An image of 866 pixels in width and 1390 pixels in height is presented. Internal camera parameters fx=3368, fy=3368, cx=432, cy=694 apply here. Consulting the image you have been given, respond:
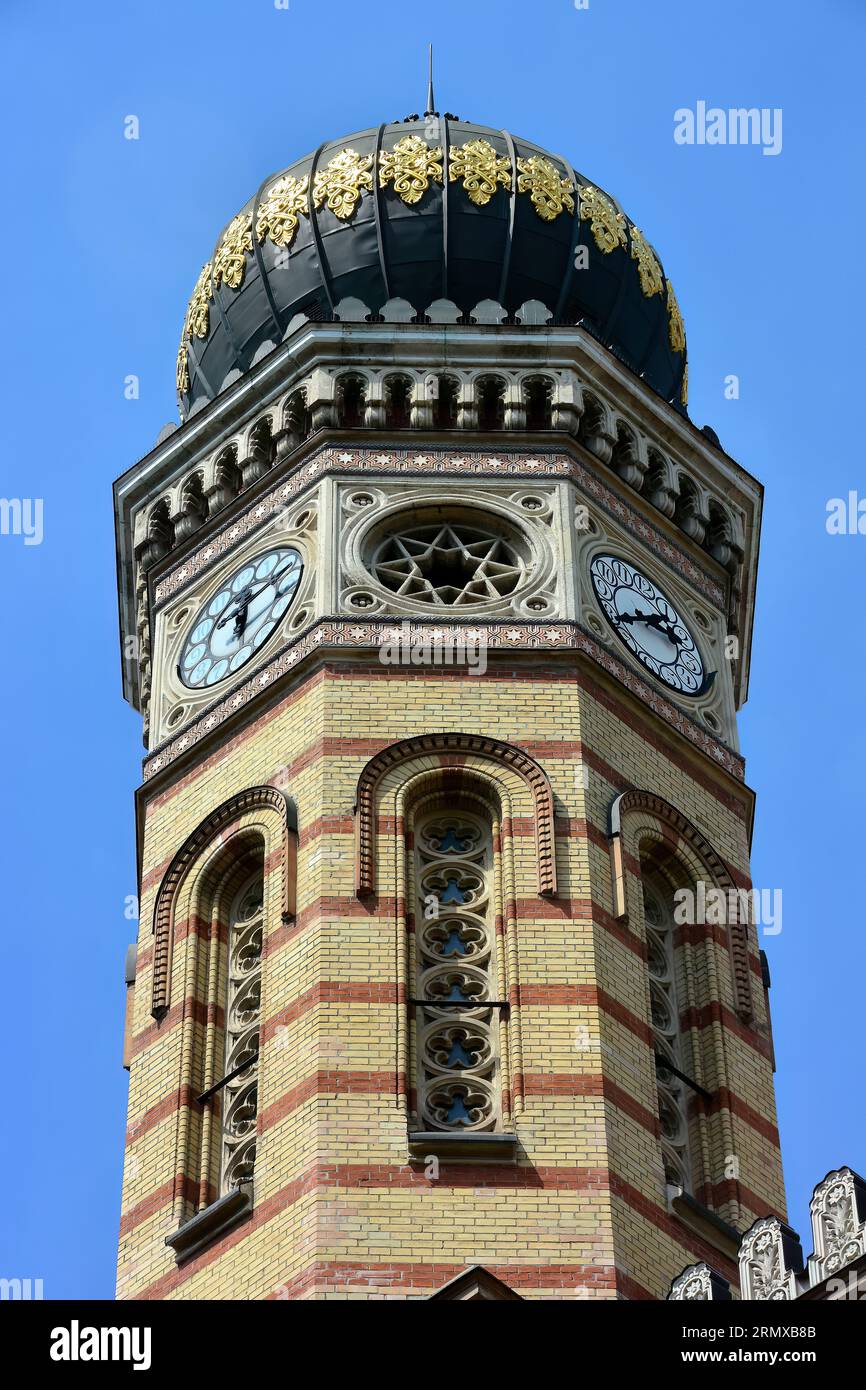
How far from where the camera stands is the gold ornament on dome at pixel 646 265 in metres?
36.1

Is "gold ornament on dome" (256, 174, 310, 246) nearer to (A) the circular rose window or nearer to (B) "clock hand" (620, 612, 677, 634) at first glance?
(A) the circular rose window

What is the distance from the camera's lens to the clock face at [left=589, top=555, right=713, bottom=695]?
32.3 metres

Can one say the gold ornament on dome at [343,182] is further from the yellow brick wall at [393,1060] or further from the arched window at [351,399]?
the yellow brick wall at [393,1060]

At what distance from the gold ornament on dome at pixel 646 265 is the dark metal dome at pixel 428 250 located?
2 centimetres

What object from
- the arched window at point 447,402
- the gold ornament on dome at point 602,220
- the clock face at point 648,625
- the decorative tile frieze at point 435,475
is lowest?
the clock face at point 648,625

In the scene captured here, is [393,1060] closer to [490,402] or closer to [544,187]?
[490,402]

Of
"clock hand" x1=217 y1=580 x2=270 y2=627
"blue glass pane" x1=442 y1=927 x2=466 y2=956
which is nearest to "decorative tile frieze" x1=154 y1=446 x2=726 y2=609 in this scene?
"clock hand" x1=217 y1=580 x2=270 y2=627

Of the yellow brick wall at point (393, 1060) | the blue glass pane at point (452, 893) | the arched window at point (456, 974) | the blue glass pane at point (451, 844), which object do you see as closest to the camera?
the yellow brick wall at point (393, 1060)

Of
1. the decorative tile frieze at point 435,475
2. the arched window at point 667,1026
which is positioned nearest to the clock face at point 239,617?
the decorative tile frieze at point 435,475

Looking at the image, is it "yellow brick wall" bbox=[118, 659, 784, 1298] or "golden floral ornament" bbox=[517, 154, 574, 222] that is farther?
"golden floral ornament" bbox=[517, 154, 574, 222]

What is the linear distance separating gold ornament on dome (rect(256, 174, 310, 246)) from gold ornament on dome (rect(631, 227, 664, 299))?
361cm

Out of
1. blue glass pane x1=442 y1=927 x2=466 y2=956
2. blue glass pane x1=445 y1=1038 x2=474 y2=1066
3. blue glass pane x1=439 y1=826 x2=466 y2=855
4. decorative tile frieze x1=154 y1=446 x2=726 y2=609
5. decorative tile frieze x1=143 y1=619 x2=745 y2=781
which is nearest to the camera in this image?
blue glass pane x1=445 y1=1038 x2=474 y2=1066

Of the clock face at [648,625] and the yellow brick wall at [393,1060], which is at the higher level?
the clock face at [648,625]

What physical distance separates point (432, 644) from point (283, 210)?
21.9ft
